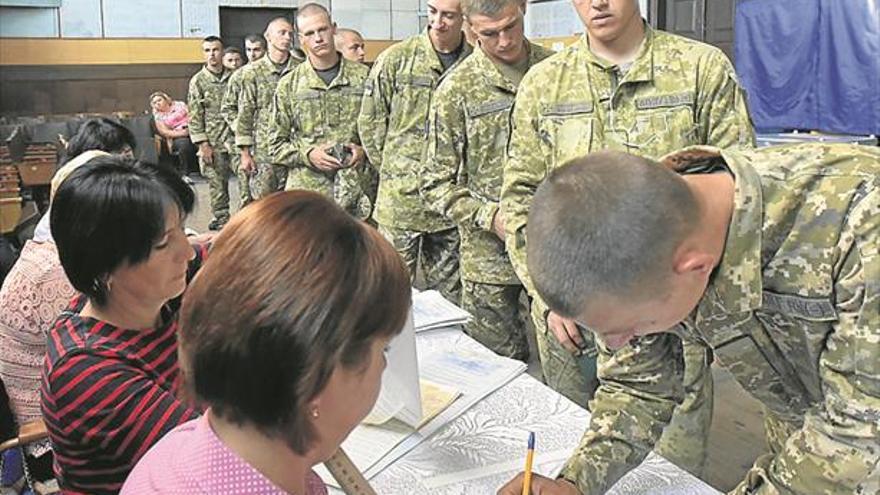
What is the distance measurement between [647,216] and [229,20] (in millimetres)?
11410

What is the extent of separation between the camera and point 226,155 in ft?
24.1

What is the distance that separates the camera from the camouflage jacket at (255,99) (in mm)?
5926

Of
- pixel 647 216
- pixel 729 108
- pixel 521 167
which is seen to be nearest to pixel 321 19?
pixel 521 167

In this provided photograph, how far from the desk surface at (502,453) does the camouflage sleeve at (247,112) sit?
4.66 meters

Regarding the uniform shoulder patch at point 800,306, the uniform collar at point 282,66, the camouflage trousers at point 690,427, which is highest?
the uniform collar at point 282,66

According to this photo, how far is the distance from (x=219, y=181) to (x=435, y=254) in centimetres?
439

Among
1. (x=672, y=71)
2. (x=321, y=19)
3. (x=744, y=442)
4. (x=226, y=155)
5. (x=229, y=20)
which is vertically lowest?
(x=744, y=442)

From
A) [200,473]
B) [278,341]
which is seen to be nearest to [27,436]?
[200,473]

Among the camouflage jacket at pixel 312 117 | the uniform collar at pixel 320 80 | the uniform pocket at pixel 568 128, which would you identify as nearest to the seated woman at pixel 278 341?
the uniform pocket at pixel 568 128

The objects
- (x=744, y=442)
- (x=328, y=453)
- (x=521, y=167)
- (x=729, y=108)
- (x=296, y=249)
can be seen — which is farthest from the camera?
(x=744, y=442)

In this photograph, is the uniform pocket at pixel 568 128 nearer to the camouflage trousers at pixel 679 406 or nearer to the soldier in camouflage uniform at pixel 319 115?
the camouflage trousers at pixel 679 406

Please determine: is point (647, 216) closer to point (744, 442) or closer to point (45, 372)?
point (45, 372)

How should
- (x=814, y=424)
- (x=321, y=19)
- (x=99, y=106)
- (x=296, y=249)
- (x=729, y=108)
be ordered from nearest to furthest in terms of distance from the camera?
(x=296, y=249) → (x=814, y=424) → (x=729, y=108) → (x=321, y=19) → (x=99, y=106)

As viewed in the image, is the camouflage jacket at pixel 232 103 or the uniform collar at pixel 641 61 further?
the camouflage jacket at pixel 232 103
